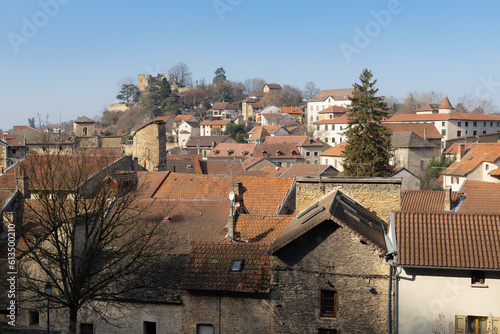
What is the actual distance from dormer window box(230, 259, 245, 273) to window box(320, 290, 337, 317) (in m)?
2.50

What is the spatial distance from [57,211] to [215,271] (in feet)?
16.4

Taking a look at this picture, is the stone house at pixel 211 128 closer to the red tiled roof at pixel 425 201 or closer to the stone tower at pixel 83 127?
the stone tower at pixel 83 127

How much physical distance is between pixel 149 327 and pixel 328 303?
543cm

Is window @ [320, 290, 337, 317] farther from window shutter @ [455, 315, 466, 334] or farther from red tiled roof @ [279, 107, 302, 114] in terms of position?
red tiled roof @ [279, 107, 302, 114]

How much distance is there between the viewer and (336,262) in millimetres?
14977

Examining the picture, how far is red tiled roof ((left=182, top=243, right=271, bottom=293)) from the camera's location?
1521 centimetres

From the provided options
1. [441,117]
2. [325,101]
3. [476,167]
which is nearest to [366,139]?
[476,167]

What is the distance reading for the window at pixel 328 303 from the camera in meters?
15.0

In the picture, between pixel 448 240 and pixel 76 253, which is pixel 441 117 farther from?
pixel 76 253

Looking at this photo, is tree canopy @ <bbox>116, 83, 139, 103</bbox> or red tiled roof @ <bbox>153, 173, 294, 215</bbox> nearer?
red tiled roof @ <bbox>153, 173, 294, 215</bbox>

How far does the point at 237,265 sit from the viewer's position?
15.8 metres

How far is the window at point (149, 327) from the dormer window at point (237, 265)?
9.54 feet

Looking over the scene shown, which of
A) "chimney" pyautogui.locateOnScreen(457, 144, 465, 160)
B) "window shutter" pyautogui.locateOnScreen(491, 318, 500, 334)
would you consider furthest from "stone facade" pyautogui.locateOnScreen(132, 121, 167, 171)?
"chimney" pyautogui.locateOnScreen(457, 144, 465, 160)

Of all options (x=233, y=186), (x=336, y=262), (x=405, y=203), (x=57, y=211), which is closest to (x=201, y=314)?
(x=336, y=262)
